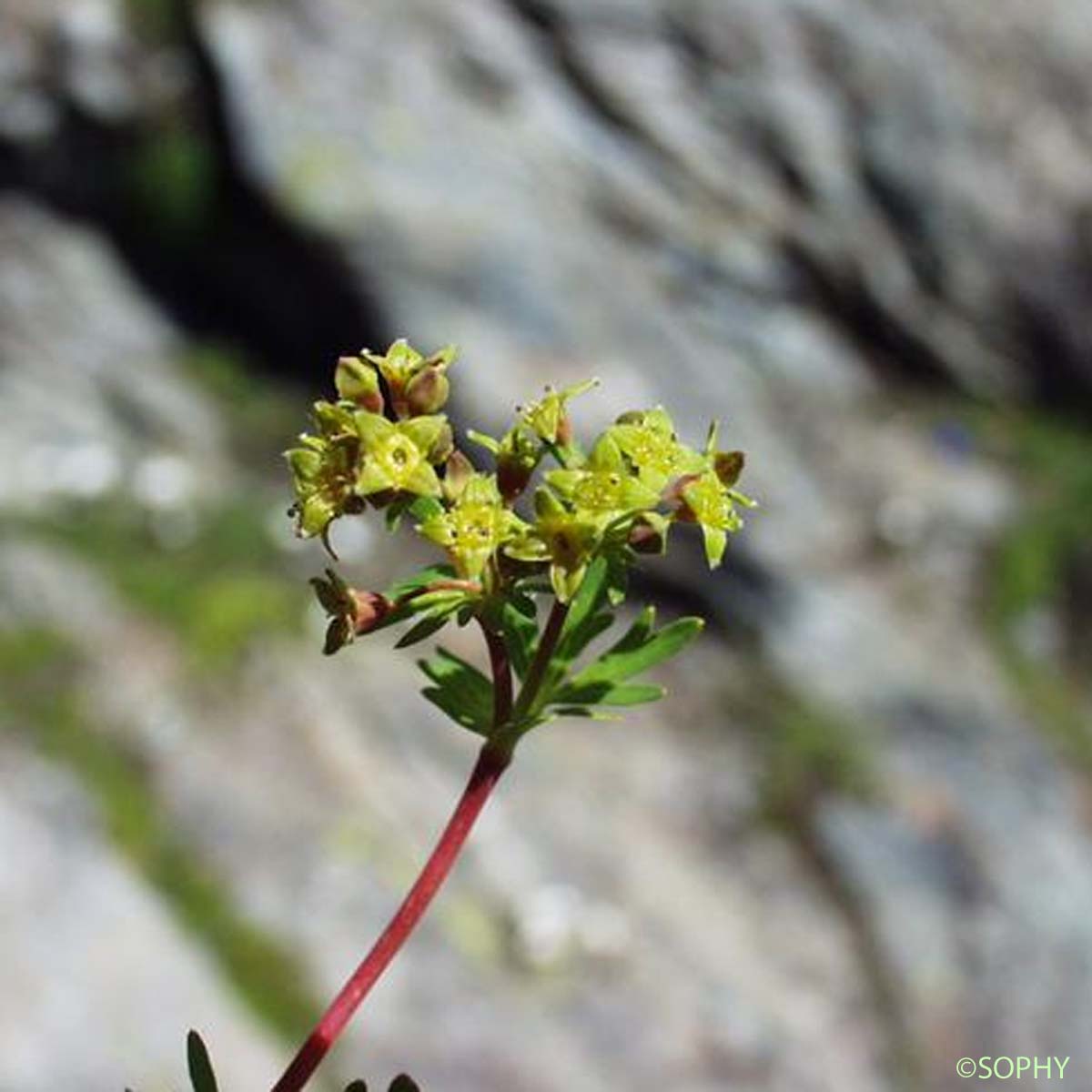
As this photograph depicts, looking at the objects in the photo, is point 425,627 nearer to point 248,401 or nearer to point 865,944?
point 865,944

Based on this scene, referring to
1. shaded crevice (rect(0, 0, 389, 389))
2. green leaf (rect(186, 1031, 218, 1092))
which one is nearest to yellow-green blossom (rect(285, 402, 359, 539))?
green leaf (rect(186, 1031, 218, 1092))

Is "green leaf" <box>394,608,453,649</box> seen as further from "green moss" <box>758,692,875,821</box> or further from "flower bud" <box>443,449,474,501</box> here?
"green moss" <box>758,692,875,821</box>

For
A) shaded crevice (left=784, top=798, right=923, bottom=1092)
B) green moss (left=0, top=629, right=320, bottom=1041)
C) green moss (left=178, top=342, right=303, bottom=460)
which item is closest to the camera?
green moss (left=0, top=629, right=320, bottom=1041)

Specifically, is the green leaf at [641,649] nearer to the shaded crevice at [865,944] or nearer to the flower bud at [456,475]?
the flower bud at [456,475]

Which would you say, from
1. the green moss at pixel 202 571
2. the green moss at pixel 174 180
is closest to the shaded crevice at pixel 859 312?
the green moss at pixel 174 180

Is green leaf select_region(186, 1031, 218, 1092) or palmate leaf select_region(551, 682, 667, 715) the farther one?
palmate leaf select_region(551, 682, 667, 715)

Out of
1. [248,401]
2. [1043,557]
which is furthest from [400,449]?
[1043,557]

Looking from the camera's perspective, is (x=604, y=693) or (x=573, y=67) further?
(x=573, y=67)
